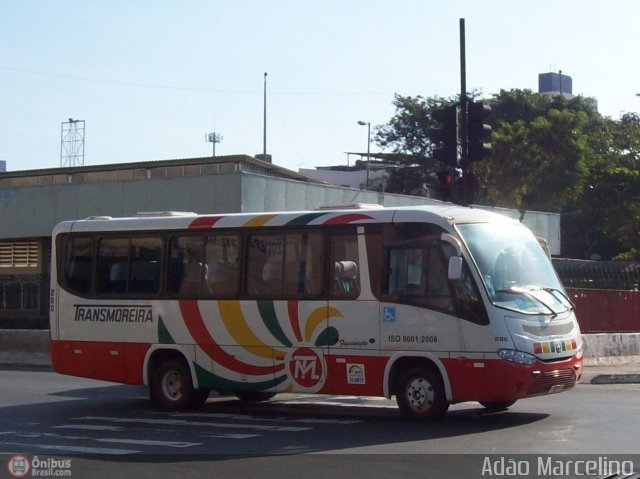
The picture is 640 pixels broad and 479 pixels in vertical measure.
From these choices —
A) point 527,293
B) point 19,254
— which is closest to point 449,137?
point 527,293

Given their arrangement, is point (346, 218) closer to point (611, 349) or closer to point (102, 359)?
point (102, 359)

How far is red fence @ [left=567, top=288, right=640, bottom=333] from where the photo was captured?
2289 cm

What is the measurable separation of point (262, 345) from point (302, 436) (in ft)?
8.35

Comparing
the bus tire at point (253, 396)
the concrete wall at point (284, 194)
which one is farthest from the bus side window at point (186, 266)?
the concrete wall at point (284, 194)

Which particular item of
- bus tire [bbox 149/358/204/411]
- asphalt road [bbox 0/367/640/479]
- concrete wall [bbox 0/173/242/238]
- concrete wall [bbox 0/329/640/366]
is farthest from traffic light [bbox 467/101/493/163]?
concrete wall [bbox 0/173/242/238]

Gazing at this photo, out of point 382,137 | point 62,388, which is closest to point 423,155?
point 382,137

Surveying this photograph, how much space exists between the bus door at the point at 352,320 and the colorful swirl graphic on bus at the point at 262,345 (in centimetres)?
10

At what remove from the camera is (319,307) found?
45.2 feet

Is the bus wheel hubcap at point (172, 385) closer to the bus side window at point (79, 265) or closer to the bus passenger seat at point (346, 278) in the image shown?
the bus side window at point (79, 265)

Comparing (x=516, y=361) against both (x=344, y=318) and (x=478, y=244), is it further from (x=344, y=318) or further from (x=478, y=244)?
(x=344, y=318)

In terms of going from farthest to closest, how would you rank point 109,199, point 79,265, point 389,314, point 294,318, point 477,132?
point 109,199
point 477,132
point 79,265
point 294,318
point 389,314

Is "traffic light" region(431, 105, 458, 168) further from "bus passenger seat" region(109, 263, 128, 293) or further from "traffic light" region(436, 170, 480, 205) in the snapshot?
"bus passenger seat" region(109, 263, 128, 293)

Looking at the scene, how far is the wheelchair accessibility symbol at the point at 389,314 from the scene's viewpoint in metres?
13.2

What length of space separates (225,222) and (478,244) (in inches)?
156
